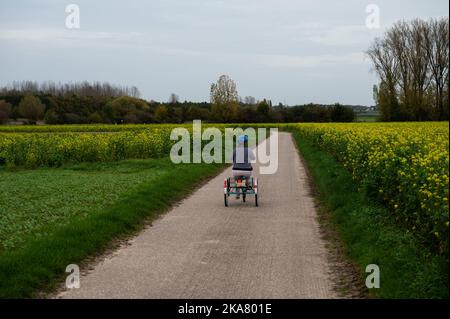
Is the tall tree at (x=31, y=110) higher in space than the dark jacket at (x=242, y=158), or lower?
higher

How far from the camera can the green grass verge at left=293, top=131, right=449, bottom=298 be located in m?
6.62

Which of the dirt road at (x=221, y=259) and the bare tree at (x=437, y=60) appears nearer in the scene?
the dirt road at (x=221, y=259)

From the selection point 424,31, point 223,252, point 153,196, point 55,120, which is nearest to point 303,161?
point 153,196

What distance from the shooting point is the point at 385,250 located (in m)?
8.54

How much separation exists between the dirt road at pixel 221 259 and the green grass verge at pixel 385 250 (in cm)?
56

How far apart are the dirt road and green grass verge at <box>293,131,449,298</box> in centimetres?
56

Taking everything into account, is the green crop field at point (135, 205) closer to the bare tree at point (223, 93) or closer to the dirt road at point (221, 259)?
the dirt road at point (221, 259)

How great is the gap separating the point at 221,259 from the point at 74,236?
2.77 metres

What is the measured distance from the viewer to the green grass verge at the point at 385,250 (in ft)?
21.7

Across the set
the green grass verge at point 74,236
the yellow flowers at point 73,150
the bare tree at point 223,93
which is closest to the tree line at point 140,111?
the bare tree at point 223,93

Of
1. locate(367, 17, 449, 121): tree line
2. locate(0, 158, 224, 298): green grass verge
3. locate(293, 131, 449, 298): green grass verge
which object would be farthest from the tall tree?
locate(293, 131, 449, 298): green grass verge
